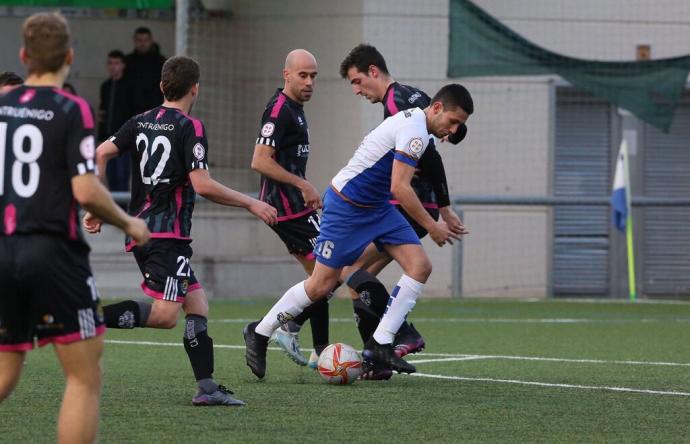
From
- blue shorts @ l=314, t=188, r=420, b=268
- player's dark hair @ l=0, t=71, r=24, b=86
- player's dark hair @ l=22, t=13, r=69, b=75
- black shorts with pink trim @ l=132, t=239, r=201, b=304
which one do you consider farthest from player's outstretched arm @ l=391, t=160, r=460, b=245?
player's dark hair @ l=22, t=13, r=69, b=75

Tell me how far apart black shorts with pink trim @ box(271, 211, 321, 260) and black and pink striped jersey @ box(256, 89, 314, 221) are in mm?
36

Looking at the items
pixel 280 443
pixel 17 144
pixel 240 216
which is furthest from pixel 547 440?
pixel 240 216

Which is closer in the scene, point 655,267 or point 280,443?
point 280,443

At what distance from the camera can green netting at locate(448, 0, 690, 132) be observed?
1680 centimetres

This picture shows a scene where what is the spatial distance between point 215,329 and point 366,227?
14.2ft

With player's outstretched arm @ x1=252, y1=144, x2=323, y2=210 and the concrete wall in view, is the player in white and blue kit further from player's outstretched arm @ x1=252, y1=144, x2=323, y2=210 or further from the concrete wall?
the concrete wall

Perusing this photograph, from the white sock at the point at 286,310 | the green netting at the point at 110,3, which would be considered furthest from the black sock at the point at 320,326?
the green netting at the point at 110,3

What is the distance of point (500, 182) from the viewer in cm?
1784

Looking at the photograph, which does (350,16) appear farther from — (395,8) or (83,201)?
(83,201)

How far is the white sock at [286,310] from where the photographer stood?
27.7 feet

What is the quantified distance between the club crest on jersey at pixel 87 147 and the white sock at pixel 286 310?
11.9 feet

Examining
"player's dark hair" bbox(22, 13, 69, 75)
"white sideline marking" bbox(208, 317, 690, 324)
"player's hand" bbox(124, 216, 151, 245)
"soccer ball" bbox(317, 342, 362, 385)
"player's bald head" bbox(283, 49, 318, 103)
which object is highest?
"player's bald head" bbox(283, 49, 318, 103)

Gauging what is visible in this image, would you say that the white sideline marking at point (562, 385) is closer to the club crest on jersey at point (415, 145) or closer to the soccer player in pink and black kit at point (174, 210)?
the club crest on jersey at point (415, 145)

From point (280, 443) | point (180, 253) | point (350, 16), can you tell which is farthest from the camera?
point (350, 16)
